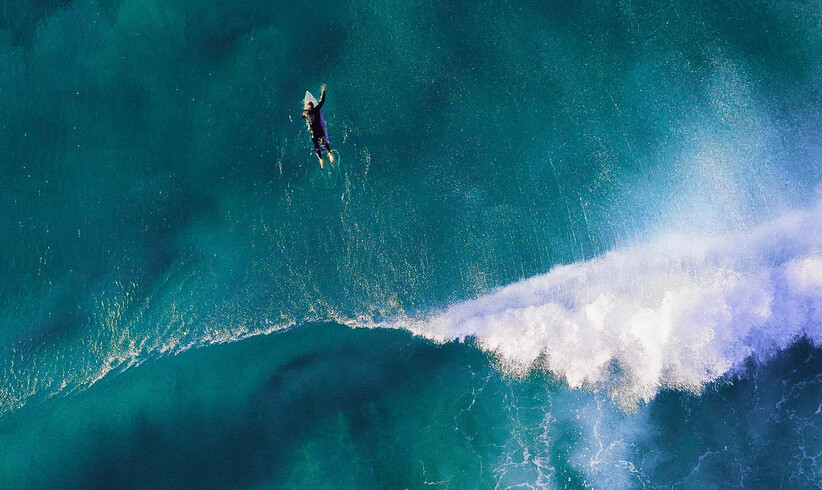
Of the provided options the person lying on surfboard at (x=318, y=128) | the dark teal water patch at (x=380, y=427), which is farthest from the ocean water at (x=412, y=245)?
the person lying on surfboard at (x=318, y=128)

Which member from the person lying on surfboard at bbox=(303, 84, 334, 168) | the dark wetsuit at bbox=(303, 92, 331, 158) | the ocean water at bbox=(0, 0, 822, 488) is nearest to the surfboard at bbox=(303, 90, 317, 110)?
the person lying on surfboard at bbox=(303, 84, 334, 168)

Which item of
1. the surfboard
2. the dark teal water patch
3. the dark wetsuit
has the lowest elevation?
the dark teal water patch

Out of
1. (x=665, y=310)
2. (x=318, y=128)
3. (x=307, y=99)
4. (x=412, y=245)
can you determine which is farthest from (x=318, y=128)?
(x=665, y=310)

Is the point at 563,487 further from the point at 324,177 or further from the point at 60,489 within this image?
the point at 60,489

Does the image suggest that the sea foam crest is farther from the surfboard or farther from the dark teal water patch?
the surfboard

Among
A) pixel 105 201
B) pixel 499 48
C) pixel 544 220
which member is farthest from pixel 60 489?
pixel 499 48

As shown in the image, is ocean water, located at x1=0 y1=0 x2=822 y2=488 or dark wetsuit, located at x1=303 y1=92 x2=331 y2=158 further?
ocean water, located at x1=0 y1=0 x2=822 y2=488

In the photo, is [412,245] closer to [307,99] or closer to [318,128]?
[318,128]
